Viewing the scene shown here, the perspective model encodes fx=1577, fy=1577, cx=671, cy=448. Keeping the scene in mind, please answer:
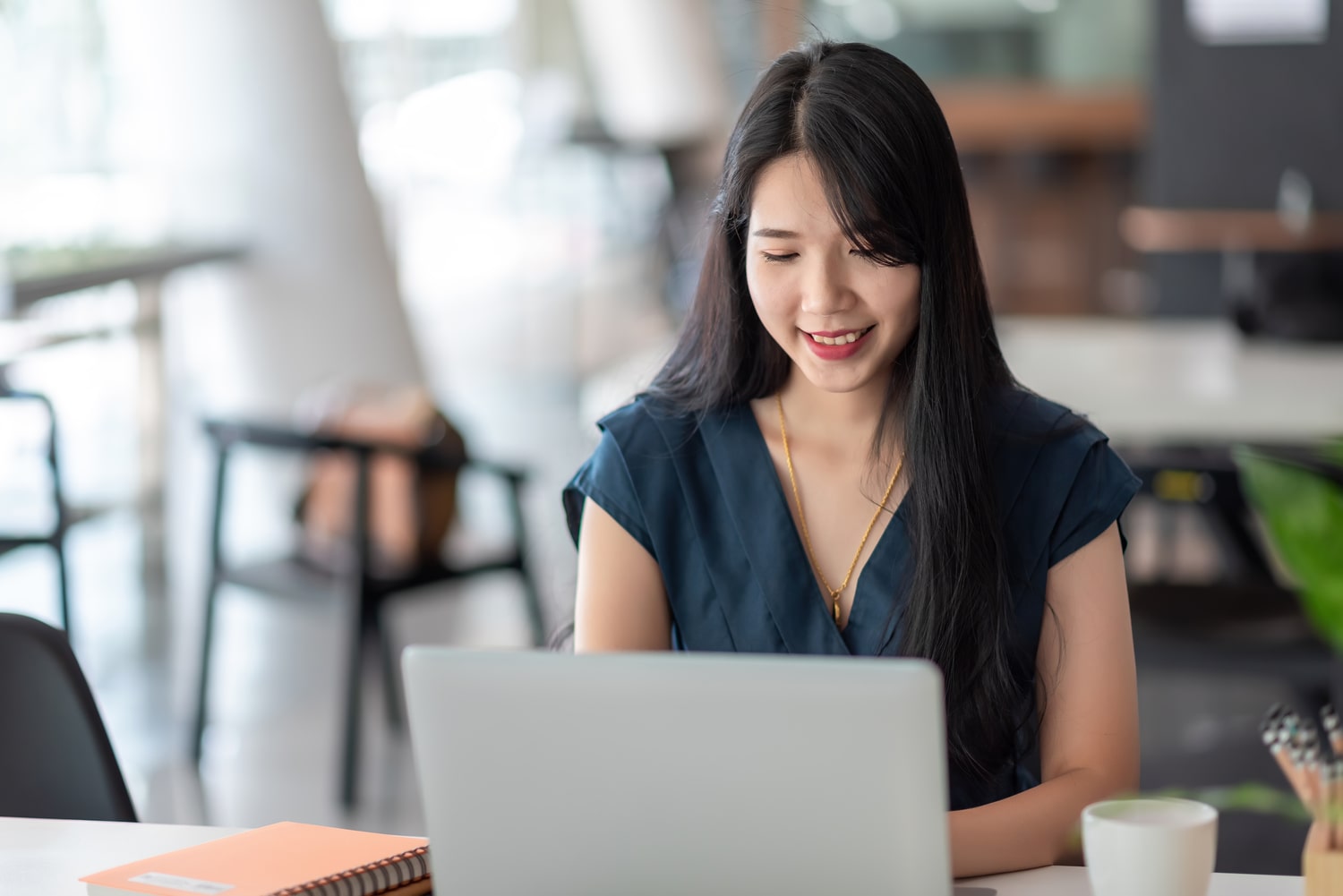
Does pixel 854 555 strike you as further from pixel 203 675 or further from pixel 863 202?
pixel 203 675

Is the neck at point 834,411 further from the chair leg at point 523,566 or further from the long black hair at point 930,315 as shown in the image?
the chair leg at point 523,566

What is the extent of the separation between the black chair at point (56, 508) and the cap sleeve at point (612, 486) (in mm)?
1588

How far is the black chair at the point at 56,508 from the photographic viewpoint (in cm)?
286

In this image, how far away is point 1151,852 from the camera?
3.25 feet

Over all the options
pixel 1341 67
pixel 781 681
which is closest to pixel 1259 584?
pixel 781 681

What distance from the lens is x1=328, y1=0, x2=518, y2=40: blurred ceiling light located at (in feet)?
22.6

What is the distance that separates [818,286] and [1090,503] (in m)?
0.35

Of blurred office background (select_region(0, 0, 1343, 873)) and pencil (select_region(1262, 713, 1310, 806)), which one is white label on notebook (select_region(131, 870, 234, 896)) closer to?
pencil (select_region(1262, 713, 1310, 806))

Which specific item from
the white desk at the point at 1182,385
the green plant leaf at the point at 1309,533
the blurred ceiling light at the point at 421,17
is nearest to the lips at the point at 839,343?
the green plant leaf at the point at 1309,533

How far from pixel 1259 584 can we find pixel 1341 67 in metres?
3.42

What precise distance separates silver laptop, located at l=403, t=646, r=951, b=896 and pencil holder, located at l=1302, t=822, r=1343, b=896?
0.78 feet

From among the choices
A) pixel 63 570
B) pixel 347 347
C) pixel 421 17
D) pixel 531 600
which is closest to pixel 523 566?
pixel 531 600

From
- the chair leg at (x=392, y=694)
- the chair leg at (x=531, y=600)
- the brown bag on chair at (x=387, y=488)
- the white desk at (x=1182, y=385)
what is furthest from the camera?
the chair leg at (x=392, y=694)

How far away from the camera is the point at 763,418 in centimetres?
166
